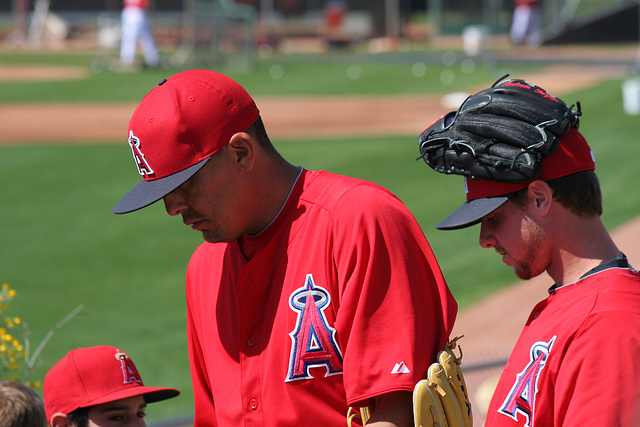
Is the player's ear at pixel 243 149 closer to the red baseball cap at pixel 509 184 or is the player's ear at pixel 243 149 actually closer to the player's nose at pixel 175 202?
the player's nose at pixel 175 202

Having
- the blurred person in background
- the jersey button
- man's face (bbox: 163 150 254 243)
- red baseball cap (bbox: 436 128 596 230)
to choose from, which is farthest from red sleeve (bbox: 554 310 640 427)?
the blurred person in background

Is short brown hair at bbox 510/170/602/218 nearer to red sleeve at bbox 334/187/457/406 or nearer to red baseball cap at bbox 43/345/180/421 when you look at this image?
red sleeve at bbox 334/187/457/406

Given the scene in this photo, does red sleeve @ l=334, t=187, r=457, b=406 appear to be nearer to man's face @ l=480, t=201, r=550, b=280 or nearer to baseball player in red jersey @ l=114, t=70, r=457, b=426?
baseball player in red jersey @ l=114, t=70, r=457, b=426

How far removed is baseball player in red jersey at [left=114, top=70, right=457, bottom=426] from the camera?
1.91 m

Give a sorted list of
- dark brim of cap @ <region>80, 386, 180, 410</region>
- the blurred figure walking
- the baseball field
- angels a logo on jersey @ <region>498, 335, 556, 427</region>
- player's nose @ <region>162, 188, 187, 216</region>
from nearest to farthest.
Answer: angels a logo on jersey @ <region>498, 335, 556, 427</region> → player's nose @ <region>162, 188, 187, 216</region> → dark brim of cap @ <region>80, 386, 180, 410</region> → the baseball field → the blurred figure walking

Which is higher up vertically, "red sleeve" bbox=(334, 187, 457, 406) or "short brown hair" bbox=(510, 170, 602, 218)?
"short brown hair" bbox=(510, 170, 602, 218)

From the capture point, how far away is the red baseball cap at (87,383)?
2.75 m

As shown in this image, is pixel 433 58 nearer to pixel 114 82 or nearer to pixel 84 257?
pixel 114 82

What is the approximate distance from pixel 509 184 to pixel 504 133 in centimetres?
12

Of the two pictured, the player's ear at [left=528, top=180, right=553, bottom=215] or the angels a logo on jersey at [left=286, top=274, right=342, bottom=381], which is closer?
the player's ear at [left=528, top=180, right=553, bottom=215]

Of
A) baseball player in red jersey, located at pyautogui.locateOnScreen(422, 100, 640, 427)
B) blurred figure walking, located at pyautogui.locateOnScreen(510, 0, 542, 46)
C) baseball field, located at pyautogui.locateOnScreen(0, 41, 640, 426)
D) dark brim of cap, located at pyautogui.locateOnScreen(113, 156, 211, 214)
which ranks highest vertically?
dark brim of cap, located at pyautogui.locateOnScreen(113, 156, 211, 214)

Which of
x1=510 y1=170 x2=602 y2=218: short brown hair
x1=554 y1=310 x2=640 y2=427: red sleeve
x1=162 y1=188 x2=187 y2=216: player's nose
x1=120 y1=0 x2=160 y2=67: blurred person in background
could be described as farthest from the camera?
x1=120 y1=0 x2=160 y2=67: blurred person in background

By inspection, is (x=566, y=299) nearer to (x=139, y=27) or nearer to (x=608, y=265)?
(x=608, y=265)

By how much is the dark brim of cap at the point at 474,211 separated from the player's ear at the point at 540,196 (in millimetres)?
56
